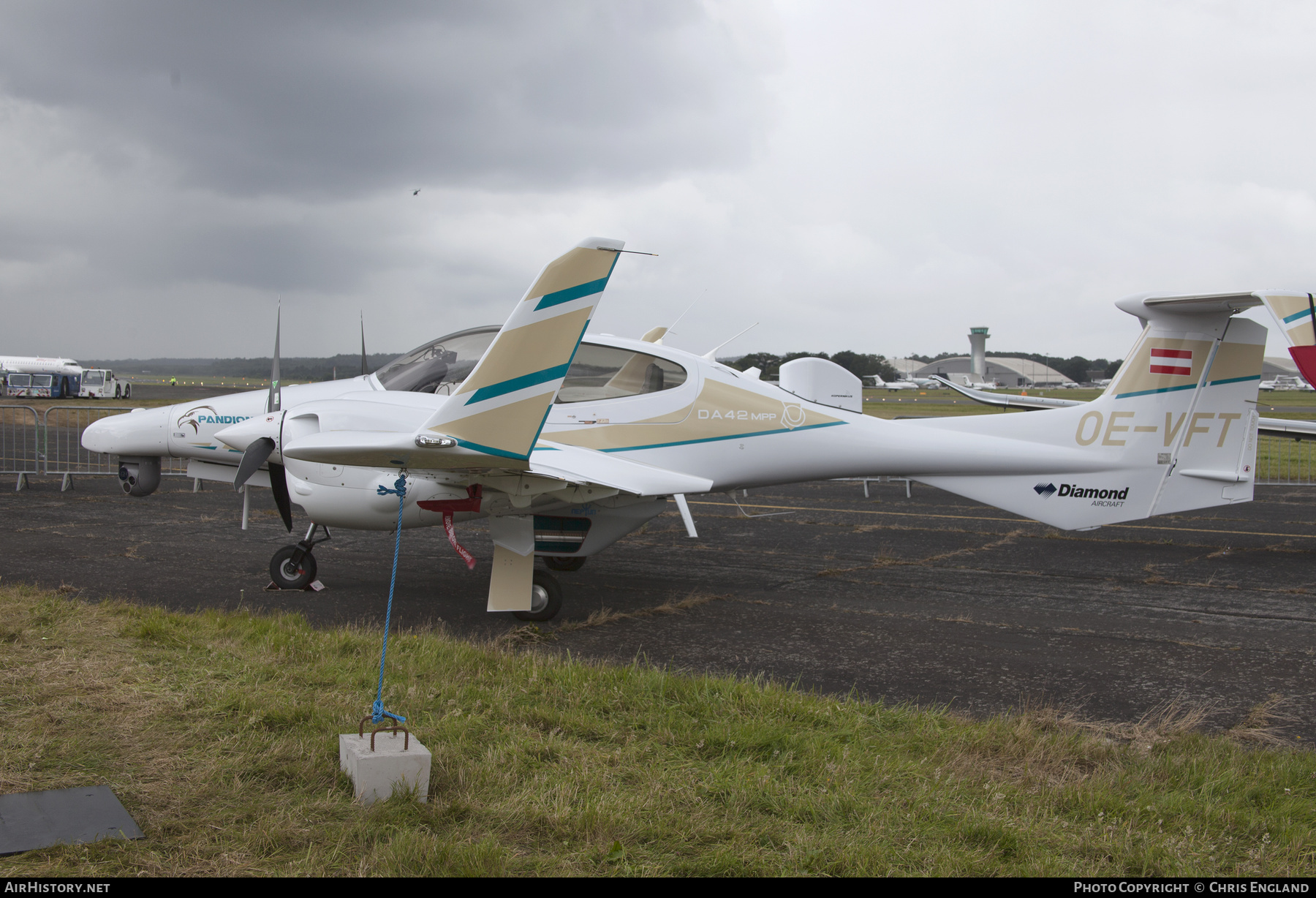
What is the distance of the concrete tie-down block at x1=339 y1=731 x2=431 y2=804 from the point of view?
362 cm

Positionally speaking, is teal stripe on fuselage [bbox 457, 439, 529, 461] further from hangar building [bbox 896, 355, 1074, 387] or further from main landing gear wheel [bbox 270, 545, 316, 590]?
hangar building [bbox 896, 355, 1074, 387]

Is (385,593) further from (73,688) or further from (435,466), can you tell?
(73,688)

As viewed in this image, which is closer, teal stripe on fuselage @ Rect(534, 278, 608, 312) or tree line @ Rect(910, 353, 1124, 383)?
teal stripe on fuselage @ Rect(534, 278, 608, 312)

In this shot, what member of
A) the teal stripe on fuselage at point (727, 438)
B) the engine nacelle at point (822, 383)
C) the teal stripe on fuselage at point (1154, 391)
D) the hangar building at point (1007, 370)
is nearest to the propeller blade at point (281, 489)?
the teal stripe on fuselage at point (727, 438)

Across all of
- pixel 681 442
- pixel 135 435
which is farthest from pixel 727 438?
pixel 135 435

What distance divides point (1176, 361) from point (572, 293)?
6.75 m

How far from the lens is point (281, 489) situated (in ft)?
26.5

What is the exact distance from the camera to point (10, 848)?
3.15 meters

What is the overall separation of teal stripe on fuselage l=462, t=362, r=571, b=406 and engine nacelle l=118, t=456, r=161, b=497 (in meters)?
4.94

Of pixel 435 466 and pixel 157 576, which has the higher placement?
pixel 435 466

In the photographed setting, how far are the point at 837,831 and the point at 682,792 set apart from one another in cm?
70

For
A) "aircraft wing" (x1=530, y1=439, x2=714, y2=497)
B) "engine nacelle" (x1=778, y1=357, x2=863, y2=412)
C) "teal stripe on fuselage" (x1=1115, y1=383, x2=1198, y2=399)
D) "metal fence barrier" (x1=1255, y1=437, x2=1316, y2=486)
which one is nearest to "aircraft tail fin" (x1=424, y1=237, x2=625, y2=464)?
"aircraft wing" (x1=530, y1=439, x2=714, y2=497)

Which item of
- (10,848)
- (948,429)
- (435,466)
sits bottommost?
(10,848)
